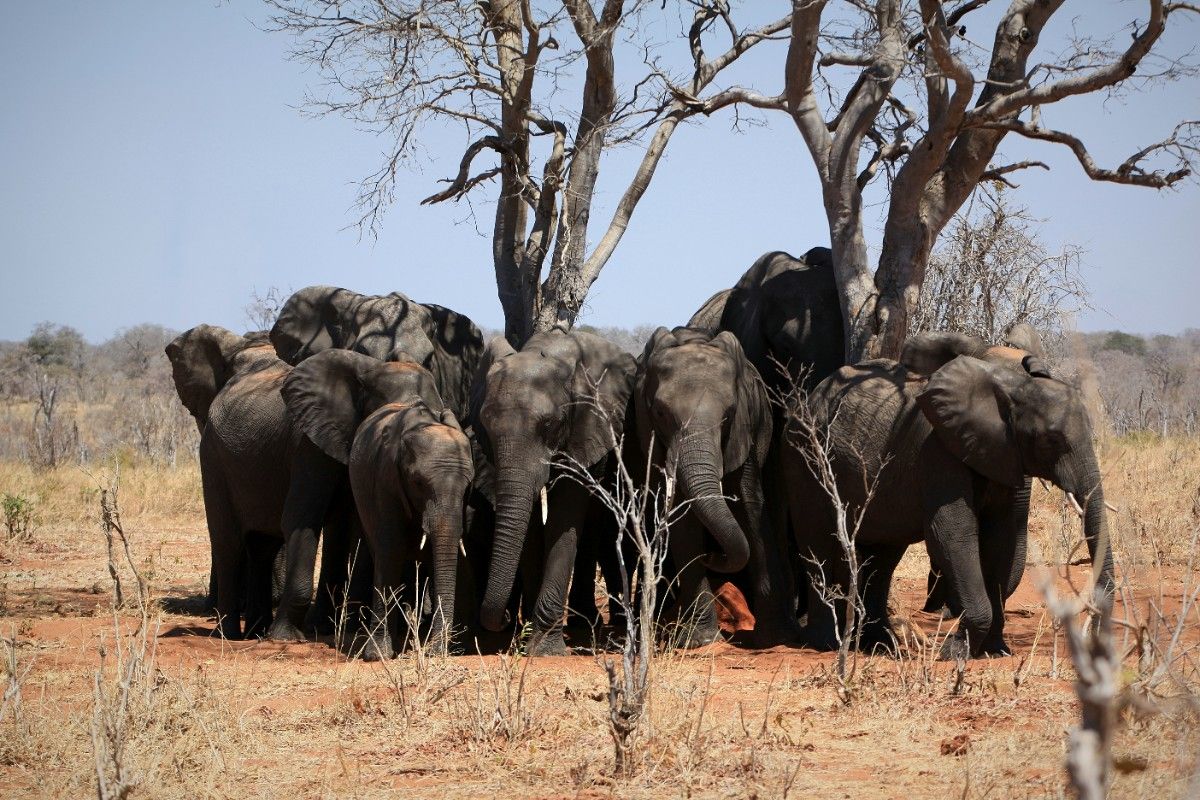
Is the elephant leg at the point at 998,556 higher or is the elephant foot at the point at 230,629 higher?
the elephant leg at the point at 998,556

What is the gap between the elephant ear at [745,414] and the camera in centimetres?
1016

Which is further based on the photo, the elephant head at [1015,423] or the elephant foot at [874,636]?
the elephant foot at [874,636]

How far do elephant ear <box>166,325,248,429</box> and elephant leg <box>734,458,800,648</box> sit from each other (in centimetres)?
605

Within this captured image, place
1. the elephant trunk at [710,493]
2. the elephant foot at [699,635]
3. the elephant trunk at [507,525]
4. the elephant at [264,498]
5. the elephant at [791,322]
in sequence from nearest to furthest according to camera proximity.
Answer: the elephant trunk at [710,493] → the elephant trunk at [507,525] → the elephant foot at [699,635] → the elephant at [264,498] → the elephant at [791,322]

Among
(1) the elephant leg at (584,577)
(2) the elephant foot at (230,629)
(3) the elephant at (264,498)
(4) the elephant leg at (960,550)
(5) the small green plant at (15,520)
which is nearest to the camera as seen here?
(4) the elephant leg at (960,550)

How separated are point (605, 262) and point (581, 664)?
5.84 meters

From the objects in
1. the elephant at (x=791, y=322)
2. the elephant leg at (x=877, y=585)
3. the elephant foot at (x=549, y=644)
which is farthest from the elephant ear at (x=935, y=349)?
the elephant foot at (x=549, y=644)

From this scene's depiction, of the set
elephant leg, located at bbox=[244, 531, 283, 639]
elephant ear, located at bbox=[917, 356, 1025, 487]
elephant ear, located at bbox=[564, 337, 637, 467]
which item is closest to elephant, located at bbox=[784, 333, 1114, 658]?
elephant ear, located at bbox=[917, 356, 1025, 487]

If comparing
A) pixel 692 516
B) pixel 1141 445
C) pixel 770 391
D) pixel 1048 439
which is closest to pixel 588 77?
pixel 770 391

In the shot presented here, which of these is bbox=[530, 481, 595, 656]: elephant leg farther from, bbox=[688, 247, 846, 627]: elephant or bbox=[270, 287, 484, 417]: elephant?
bbox=[270, 287, 484, 417]: elephant

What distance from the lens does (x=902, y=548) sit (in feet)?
33.7

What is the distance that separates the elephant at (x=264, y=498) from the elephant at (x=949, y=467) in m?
3.60

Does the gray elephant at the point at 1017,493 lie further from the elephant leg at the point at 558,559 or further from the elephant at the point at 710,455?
the elephant leg at the point at 558,559

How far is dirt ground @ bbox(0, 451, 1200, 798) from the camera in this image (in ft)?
18.3
